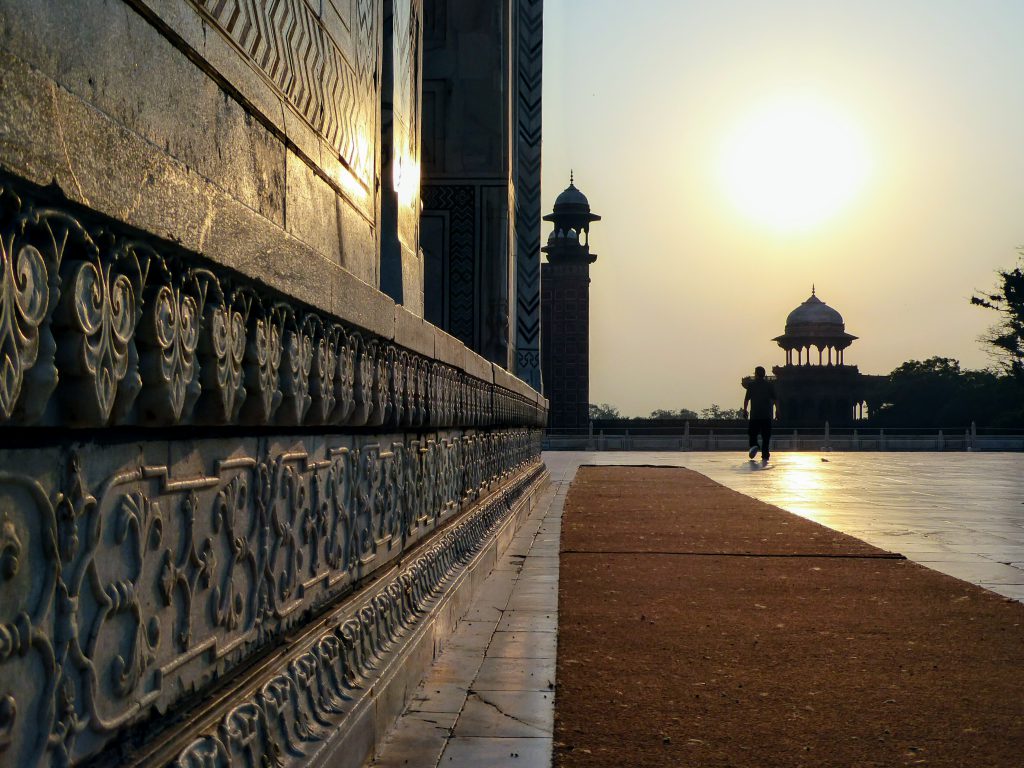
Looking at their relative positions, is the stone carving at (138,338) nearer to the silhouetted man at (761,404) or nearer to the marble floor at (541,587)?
the marble floor at (541,587)

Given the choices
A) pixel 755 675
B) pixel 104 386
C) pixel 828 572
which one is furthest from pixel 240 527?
pixel 828 572

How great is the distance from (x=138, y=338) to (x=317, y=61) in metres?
1.20

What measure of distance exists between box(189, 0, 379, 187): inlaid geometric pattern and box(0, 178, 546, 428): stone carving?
16.6 inches

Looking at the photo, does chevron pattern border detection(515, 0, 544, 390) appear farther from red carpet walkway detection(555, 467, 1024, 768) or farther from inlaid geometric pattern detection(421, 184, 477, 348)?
red carpet walkway detection(555, 467, 1024, 768)

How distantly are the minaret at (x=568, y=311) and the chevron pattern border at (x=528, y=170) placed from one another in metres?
26.9

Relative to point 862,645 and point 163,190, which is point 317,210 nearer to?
point 163,190

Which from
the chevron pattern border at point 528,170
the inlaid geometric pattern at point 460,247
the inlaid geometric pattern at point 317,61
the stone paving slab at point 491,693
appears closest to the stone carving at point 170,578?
the stone paving slab at point 491,693

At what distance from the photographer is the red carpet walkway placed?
5.61 ft

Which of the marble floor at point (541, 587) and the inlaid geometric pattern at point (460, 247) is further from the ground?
the inlaid geometric pattern at point (460, 247)

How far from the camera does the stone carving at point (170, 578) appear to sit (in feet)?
2.66

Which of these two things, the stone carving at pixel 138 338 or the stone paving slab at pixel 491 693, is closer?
the stone carving at pixel 138 338

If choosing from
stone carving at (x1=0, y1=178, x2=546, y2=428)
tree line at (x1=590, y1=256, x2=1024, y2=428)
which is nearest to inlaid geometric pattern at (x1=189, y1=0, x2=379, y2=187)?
stone carving at (x1=0, y1=178, x2=546, y2=428)

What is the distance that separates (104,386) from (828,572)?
10.4 feet

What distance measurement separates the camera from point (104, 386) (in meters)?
0.88
